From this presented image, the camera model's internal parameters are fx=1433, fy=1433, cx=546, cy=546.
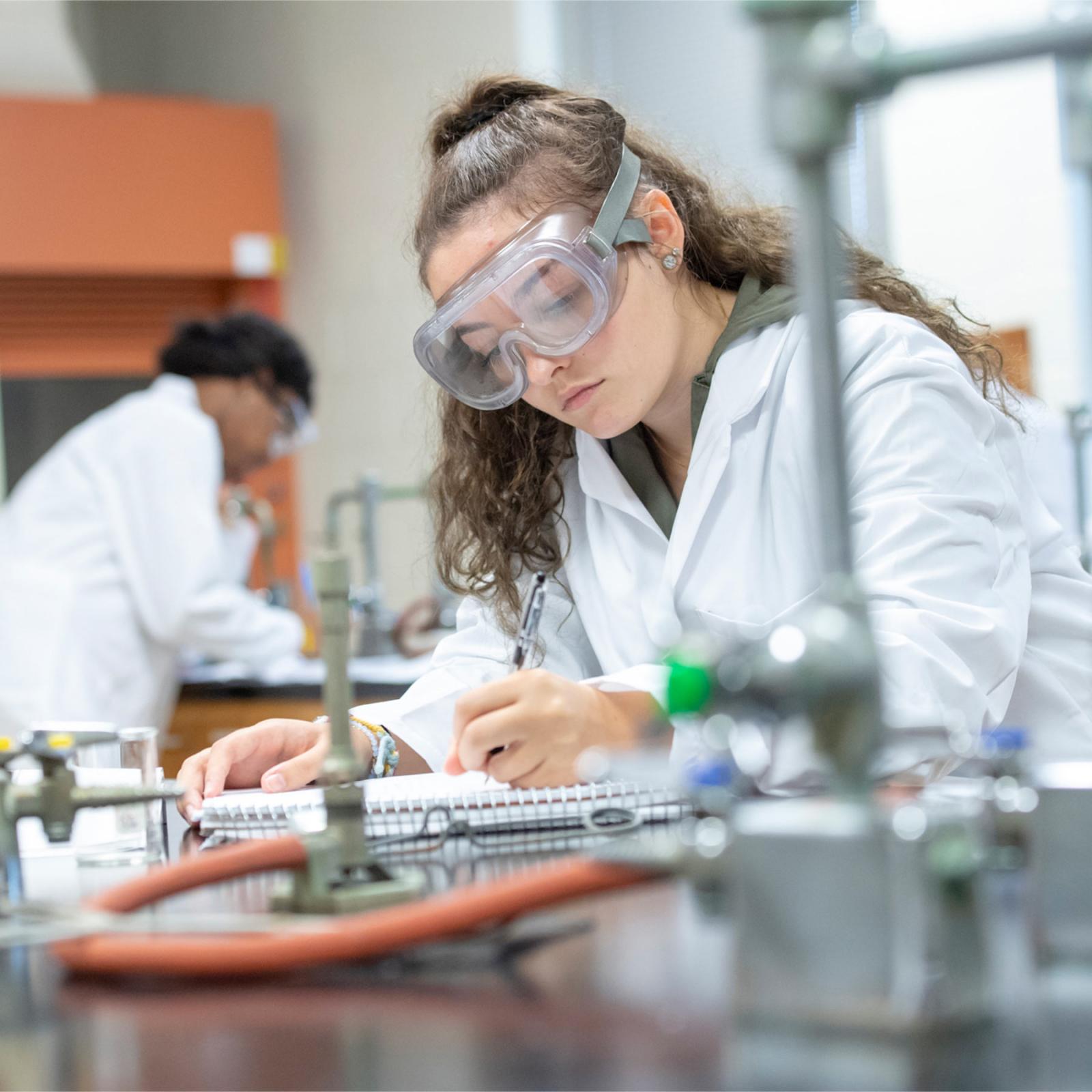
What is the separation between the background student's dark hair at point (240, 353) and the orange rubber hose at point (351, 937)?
10.8ft

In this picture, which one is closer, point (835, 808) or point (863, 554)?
point (835, 808)

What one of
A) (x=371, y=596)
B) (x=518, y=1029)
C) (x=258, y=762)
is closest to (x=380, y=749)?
(x=258, y=762)

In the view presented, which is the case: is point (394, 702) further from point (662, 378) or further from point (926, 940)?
point (926, 940)

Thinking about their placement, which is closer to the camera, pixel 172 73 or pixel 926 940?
pixel 926 940

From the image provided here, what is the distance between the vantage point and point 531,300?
1.47 metres

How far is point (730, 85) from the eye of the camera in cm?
477

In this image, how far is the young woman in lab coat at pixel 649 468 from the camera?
1252 mm

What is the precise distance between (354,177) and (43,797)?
497cm

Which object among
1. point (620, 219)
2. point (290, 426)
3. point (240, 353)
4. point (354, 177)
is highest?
point (354, 177)

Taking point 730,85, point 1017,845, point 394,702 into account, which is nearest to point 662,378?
point 394,702

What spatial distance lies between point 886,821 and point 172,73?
644 cm

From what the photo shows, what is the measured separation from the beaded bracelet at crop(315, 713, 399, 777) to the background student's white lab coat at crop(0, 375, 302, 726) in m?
2.21

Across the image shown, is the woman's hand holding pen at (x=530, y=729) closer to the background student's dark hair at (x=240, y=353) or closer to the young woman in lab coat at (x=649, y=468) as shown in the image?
the young woman in lab coat at (x=649, y=468)

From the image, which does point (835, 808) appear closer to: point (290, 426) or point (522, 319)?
point (522, 319)
